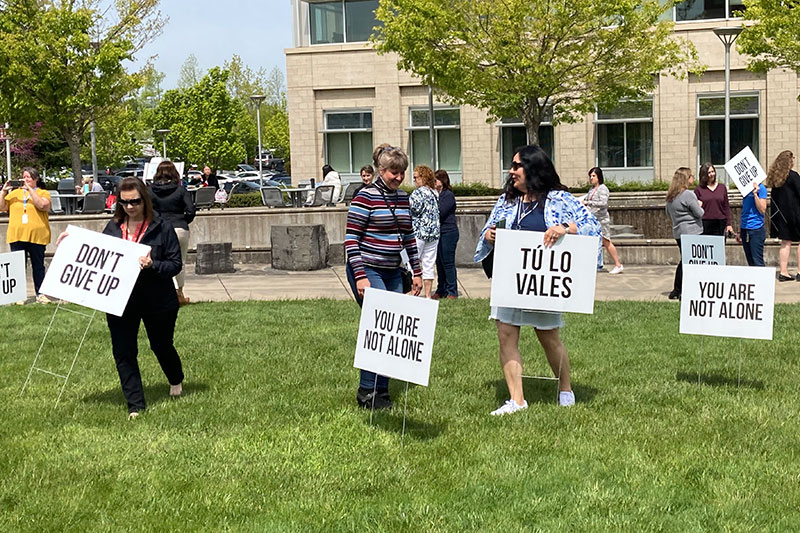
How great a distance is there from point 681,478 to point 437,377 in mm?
3311

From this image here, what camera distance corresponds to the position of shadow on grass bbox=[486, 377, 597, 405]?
8.32 m

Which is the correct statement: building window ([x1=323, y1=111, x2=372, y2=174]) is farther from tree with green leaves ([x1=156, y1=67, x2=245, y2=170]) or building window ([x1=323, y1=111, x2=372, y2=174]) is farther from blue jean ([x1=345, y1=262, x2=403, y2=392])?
blue jean ([x1=345, y1=262, x2=403, y2=392])

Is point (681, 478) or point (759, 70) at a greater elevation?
point (759, 70)

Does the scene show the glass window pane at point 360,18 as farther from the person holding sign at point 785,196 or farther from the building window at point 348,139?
the person holding sign at point 785,196

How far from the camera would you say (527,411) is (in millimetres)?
7734

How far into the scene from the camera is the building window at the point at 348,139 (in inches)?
1640

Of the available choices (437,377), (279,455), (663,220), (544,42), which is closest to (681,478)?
(279,455)

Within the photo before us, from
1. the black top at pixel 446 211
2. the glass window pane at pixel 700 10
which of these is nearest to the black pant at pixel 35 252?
the black top at pixel 446 211

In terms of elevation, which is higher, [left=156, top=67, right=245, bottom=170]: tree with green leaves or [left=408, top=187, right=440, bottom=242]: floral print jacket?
[left=156, top=67, right=245, bottom=170]: tree with green leaves

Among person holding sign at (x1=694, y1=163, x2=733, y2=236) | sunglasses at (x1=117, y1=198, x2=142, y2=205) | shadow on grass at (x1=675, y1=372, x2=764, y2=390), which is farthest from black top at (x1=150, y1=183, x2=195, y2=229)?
person holding sign at (x1=694, y1=163, x2=733, y2=236)

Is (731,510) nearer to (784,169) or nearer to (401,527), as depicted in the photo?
(401,527)

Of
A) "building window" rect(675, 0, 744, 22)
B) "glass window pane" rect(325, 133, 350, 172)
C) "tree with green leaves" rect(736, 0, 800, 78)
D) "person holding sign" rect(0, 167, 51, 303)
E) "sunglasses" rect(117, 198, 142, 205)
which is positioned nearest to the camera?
"sunglasses" rect(117, 198, 142, 205)

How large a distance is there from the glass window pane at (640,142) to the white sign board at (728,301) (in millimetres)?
30737

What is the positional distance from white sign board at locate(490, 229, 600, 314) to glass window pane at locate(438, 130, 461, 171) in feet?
111
